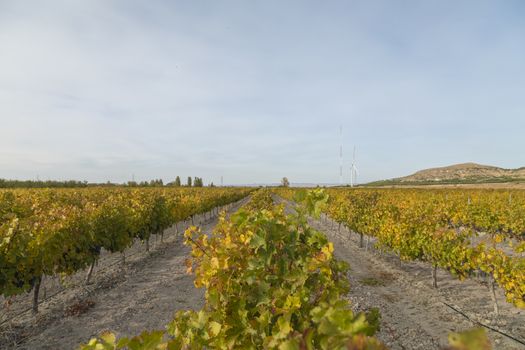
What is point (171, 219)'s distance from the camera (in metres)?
16.2

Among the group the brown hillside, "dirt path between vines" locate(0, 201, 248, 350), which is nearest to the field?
"dirt path between vines" locate(0, 201, 248, 350)

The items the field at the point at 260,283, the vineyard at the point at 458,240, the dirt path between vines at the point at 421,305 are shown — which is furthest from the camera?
the vineyard at the point at 458,240

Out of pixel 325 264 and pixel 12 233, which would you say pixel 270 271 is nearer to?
pixel 325 264

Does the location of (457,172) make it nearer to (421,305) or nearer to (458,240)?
(458,240)

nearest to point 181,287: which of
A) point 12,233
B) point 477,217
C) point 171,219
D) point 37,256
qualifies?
point 37,256

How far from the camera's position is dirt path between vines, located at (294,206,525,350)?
666 cm

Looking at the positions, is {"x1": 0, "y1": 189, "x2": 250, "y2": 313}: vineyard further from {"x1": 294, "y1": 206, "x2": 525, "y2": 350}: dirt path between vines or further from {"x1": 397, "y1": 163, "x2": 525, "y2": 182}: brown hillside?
{"x1": 397, "y1": 163, "x2": 525, "y2": 182}: brown hillside

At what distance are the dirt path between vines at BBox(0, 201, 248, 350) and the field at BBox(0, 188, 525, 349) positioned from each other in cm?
4

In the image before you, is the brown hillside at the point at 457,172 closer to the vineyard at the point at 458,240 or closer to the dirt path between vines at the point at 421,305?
the vineyard at the point at 458,240

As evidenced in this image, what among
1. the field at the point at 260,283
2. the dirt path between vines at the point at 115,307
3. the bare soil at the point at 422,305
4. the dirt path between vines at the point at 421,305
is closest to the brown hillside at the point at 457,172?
the dirt path between vines at the point at 421,305

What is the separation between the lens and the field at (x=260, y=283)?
7.68 ft

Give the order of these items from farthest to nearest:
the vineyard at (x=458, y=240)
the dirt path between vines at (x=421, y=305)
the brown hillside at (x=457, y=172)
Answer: the brown hillside at (x=457, y=172)
the vineyard at (x=458, y=240)
the dirt path between vines at (x=421, y=305)

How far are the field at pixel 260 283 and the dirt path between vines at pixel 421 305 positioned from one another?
0.04 metres

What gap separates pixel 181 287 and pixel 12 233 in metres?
4.80
